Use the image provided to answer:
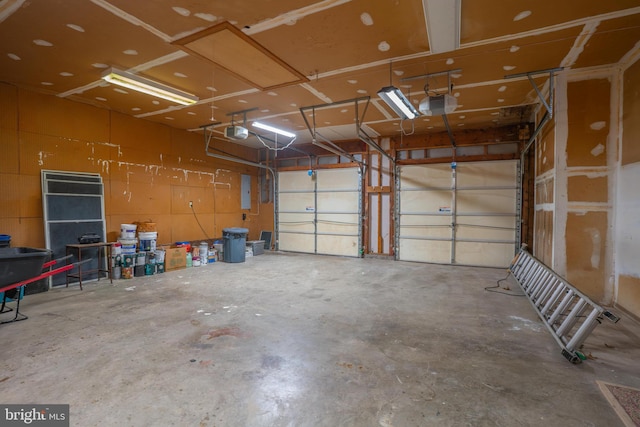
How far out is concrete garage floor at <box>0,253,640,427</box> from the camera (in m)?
2.03

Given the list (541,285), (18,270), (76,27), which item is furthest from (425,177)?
(18,270)

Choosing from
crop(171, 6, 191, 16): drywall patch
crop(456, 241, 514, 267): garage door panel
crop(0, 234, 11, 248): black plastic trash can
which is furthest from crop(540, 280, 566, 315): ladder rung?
crop(0, 234, 11, 248): black plastic trash can

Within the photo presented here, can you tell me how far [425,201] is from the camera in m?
7.74

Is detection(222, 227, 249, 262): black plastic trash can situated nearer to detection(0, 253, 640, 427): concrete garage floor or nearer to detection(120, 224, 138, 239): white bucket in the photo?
detection(120, 224, 138, 239): white bucket

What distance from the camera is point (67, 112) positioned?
5258mm

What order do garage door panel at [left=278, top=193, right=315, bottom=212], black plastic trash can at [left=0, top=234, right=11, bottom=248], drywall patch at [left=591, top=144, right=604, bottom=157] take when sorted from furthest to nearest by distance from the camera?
garage door panel at [left=278, top=193, right=315, bottom=212] → black plastic trash can at [left=0, top=234, right=11, bottom=248] → drywall patch at [left=591, top=144, right=604, bottom=157]

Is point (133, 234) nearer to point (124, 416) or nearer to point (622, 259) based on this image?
point (124, 416)

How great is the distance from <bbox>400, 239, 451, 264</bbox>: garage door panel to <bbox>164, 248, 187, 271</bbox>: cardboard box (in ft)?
17.9

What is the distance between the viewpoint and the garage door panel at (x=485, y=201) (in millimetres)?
6938

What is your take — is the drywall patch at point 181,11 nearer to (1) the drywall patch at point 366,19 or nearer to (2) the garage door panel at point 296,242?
(1) the drywall patch at point 366,19

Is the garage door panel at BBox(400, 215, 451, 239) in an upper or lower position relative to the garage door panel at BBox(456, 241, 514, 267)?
upper

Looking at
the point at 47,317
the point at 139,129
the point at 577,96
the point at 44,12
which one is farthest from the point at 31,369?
the point at 577,96

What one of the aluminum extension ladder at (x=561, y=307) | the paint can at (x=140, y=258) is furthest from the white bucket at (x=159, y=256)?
the aluminum extension ladder at (x=561, y=307)

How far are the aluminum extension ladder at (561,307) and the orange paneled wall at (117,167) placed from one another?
7.16 metres
